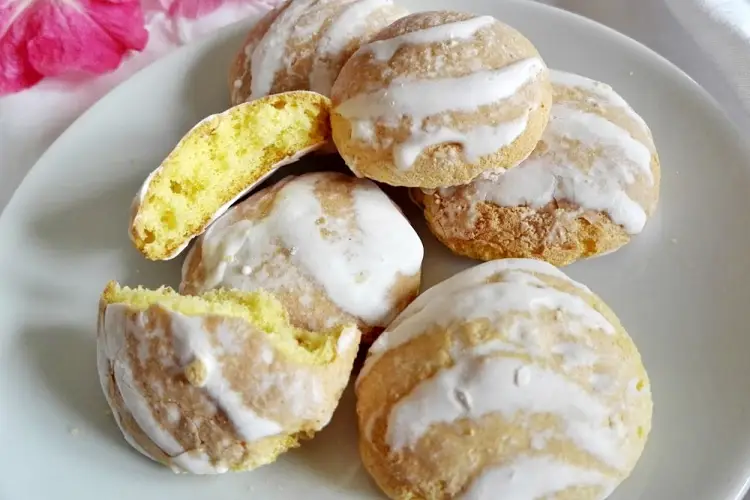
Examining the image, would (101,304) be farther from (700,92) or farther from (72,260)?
(700,92)

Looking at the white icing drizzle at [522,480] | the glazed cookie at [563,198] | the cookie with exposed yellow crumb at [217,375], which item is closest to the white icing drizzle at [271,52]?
the glazed cookie at [563,198]

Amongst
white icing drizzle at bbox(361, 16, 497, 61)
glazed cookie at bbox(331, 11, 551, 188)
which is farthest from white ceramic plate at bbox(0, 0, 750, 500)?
white icing drizzle at bbox(361, 16, 497, 61)

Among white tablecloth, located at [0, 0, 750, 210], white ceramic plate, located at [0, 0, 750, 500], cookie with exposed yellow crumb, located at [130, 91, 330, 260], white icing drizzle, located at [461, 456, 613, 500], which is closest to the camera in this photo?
white icing drizzle, located at [461, 456, 613, 500]

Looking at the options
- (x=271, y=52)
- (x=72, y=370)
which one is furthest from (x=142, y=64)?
(x=72, y=370)

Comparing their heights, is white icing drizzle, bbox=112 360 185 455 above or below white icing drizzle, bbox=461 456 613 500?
below

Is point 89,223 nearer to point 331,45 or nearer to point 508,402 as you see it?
point 331,45

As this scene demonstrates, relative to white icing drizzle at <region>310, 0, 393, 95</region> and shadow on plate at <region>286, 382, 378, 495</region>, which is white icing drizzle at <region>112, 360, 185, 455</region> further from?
white icing drizzle at <region>310, 0, 393, 95</region>

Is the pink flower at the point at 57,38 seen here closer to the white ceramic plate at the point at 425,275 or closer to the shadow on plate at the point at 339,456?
the white ceramic plate at the point at 425,275
